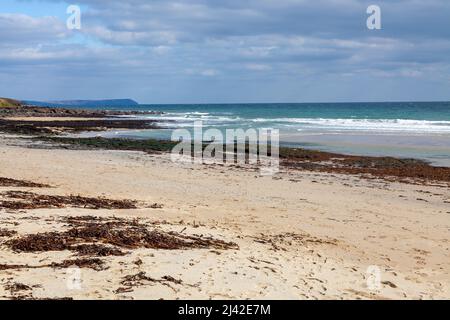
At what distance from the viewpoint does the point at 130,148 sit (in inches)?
965

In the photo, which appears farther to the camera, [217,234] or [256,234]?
[256,234]

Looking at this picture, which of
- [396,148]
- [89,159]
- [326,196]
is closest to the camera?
[326,196]

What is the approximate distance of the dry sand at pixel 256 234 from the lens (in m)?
5.86

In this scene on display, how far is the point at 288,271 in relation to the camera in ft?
21.6

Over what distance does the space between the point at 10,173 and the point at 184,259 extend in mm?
9095

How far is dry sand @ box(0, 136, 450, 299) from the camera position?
586 cm

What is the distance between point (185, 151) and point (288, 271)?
1758 centimetres

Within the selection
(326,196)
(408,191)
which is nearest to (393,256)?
(326,196)

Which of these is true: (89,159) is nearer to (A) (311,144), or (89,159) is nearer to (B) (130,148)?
(B) (130,148)

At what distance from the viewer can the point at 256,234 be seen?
869 cm

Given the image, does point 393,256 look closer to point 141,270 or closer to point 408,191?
point 141,270

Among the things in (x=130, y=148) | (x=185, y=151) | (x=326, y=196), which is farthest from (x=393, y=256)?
(x=130, y=148)
